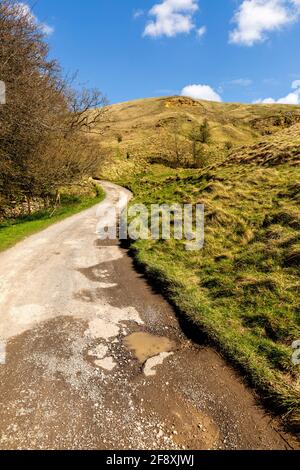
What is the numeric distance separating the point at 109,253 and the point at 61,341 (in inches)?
258

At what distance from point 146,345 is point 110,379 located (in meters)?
1.34

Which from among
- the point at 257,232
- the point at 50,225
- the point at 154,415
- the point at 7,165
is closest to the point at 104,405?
the point at 154,415

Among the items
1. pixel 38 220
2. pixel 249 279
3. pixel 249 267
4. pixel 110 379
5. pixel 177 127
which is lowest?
pixel 110 379

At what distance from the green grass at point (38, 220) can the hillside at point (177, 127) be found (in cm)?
1583

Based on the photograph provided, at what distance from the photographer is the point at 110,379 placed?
19.0 feet

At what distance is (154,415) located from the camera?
5.03 meters

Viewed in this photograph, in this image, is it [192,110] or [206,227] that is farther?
[192,110]

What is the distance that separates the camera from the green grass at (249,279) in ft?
19.9

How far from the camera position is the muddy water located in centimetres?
661

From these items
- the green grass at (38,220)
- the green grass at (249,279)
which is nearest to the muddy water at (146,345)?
the green grass at (249,279)

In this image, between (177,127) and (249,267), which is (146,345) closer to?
(249,267)

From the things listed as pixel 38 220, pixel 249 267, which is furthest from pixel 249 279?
pixel 38 220

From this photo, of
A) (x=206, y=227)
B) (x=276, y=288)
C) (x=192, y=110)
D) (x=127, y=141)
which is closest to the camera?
(x=276, y=288)
